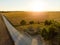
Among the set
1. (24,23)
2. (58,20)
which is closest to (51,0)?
(58,20)

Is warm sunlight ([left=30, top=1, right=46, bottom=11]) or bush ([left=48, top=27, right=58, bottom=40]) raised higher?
warm sunlight ([left=30, top=1, right=46, bottom=11])

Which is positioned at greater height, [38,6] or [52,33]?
[38,6]

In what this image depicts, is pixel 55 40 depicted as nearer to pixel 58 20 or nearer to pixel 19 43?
pixel 19 43

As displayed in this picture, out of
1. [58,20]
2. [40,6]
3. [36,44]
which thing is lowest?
[36,44]

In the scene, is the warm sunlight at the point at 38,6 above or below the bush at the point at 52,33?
above

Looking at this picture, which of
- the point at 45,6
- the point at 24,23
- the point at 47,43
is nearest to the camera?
the point at 47,43

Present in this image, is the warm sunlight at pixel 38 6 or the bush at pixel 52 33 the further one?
the warm sunlight at pixel 38 6

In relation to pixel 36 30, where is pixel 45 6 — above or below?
above

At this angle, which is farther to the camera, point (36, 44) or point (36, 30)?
point (36, 30)

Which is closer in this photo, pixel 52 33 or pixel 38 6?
pixel 52 33

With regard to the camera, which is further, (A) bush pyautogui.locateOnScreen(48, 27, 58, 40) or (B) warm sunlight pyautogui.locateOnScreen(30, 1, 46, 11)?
(B) warm sunlight pyautogui.locateOnScreen(30, 1, 46, 11)

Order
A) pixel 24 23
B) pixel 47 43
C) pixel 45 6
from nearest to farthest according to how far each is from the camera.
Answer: pixel 47 43, pixel 45 6, pixel 24 23
